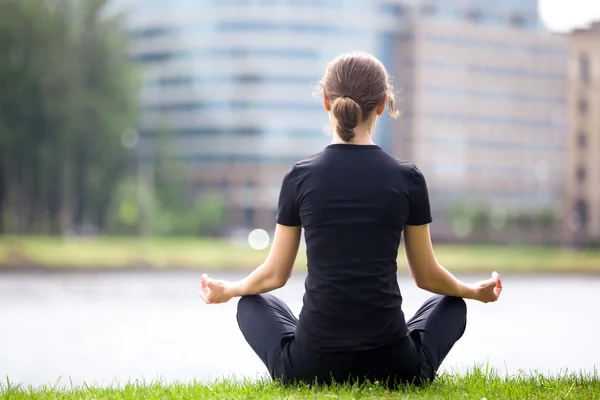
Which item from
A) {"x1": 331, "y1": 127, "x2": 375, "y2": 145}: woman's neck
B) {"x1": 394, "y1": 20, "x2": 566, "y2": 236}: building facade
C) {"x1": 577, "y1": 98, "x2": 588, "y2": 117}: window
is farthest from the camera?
{"x1": 577, "y1": 98, "x2": 588, "y2": 117}: window

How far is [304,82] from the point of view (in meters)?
77.0

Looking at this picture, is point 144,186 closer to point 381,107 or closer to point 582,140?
point 582,140

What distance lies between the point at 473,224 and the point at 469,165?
1436 centimetres

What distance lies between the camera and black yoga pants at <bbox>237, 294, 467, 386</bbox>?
3531 millimetres

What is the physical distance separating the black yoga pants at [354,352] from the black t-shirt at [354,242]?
96mm

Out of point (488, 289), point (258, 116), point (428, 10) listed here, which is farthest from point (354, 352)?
point (428, 10)

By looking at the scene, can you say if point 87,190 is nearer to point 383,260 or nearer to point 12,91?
point 12,91

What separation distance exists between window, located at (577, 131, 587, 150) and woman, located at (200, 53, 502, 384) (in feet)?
278

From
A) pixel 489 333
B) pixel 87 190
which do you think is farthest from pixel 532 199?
pixel 489 333

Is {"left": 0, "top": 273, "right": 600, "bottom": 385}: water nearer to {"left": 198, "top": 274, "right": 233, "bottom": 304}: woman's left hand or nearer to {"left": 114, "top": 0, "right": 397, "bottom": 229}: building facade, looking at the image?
{"left": 198, "top": 274, "right": 233, "bottom": 304}: woman's left hand

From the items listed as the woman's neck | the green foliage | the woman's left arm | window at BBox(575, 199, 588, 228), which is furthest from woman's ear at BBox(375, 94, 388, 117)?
window at BBox(575, 199, 588, 228)

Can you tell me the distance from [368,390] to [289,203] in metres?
0.85

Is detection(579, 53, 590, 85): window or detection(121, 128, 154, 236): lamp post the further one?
detection(579, 53, 590, 85): window

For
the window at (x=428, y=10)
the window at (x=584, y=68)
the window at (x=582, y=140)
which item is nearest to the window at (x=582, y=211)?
the window at (x=582, y=140)
